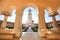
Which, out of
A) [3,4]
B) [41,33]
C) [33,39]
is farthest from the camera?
[3,4]

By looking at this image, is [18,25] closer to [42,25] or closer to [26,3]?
[42,25]

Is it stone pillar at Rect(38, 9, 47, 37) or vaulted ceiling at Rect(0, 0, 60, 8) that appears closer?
stone pillar at Rect(38, 9, 47, 37)

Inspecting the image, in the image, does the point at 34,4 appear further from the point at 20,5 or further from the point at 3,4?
the point at 3,4

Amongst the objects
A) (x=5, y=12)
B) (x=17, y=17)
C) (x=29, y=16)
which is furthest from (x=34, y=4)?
(x=29, y=16)

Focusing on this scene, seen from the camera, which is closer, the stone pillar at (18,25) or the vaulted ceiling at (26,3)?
the stone pillar at (18,25)

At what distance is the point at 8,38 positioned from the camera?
4.66 meters

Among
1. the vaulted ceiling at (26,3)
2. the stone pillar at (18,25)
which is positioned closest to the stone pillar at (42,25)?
the vaulted ceiling at (26,3)

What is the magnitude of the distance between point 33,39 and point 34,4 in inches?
109

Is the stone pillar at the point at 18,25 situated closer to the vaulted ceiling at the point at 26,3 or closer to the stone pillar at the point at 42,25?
the vaulted ceiling at the point at 26,3

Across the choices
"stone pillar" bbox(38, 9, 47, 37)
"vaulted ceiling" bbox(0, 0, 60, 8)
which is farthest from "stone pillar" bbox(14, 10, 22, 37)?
"stone pillar" bbox(38, 9, 47, 37)

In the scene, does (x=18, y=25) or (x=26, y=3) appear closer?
(x=18, y=25)

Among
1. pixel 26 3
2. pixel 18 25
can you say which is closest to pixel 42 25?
pixel 18 25

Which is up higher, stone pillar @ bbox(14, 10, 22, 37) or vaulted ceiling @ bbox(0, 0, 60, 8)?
vaulted ceiling @ bbox(0, 0, 60, 8)

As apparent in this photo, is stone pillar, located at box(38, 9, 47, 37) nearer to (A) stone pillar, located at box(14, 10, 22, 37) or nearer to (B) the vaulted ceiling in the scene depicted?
(B) the vaulted ceiling
